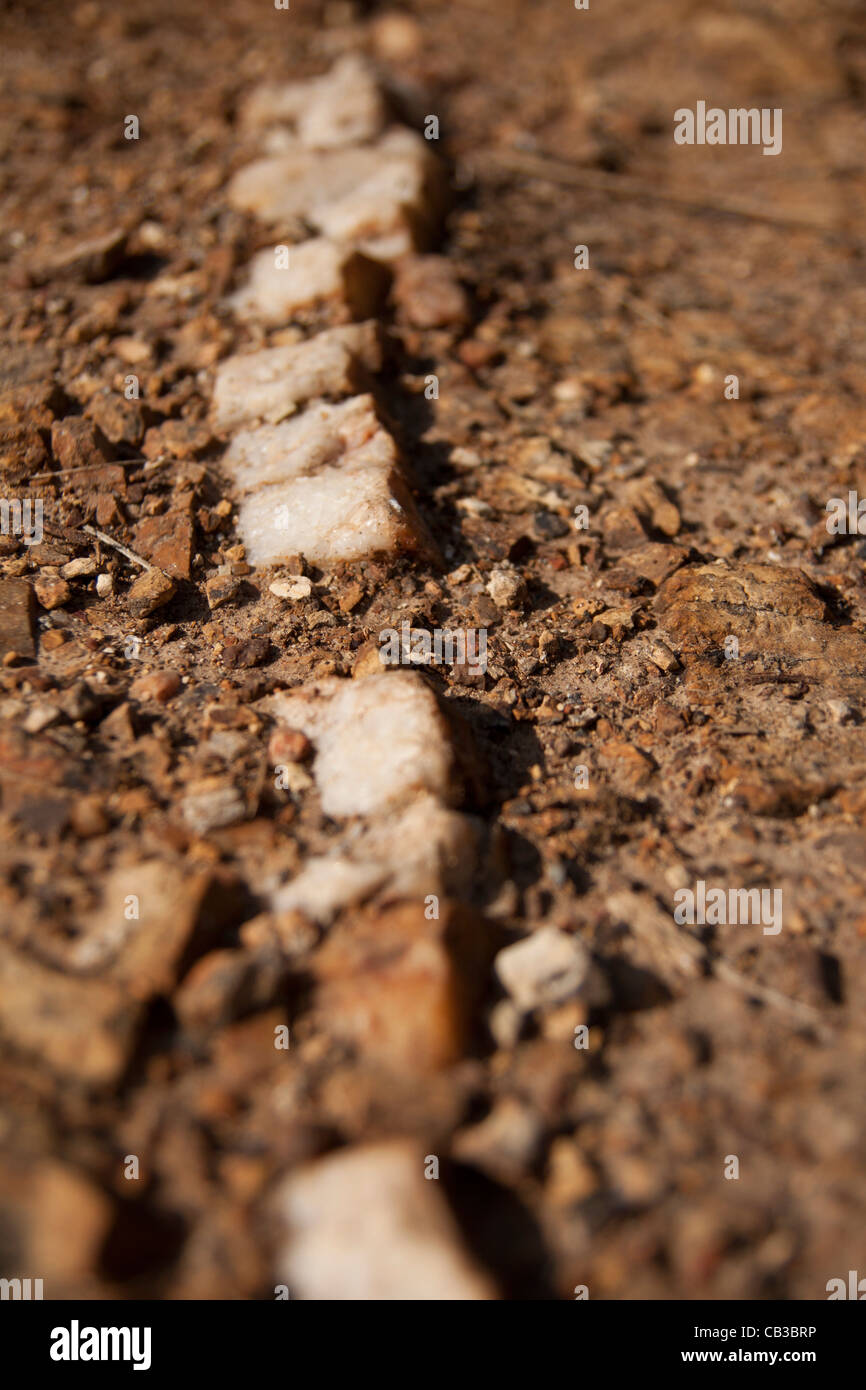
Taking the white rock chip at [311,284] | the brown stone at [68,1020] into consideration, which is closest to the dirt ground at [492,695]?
the brown stone at [68,1020]

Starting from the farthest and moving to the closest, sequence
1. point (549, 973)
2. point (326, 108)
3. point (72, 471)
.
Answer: point (326, 108), point (72, 471), point (549, 973)

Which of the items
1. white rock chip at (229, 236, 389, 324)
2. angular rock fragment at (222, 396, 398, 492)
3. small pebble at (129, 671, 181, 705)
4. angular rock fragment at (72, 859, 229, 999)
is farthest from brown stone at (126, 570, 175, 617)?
white rock chip at (229, 236, 389, 324)

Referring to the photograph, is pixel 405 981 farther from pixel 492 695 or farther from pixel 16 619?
pixel 16 619

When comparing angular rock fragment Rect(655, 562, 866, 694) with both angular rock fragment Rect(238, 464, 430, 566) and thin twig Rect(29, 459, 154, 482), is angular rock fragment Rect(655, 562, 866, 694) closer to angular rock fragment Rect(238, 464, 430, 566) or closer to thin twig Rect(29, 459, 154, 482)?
angular rock fragment Rect(238, 464, 430, 566)

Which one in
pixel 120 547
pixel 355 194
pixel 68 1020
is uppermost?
pixel 355 194

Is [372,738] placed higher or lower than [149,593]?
lower

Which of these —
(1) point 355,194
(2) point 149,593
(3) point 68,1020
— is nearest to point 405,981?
(3) point 68,1020

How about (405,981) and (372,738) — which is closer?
(405,981)

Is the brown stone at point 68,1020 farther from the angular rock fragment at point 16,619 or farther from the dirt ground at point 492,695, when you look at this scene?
the angular rock fragment at point 16,619
